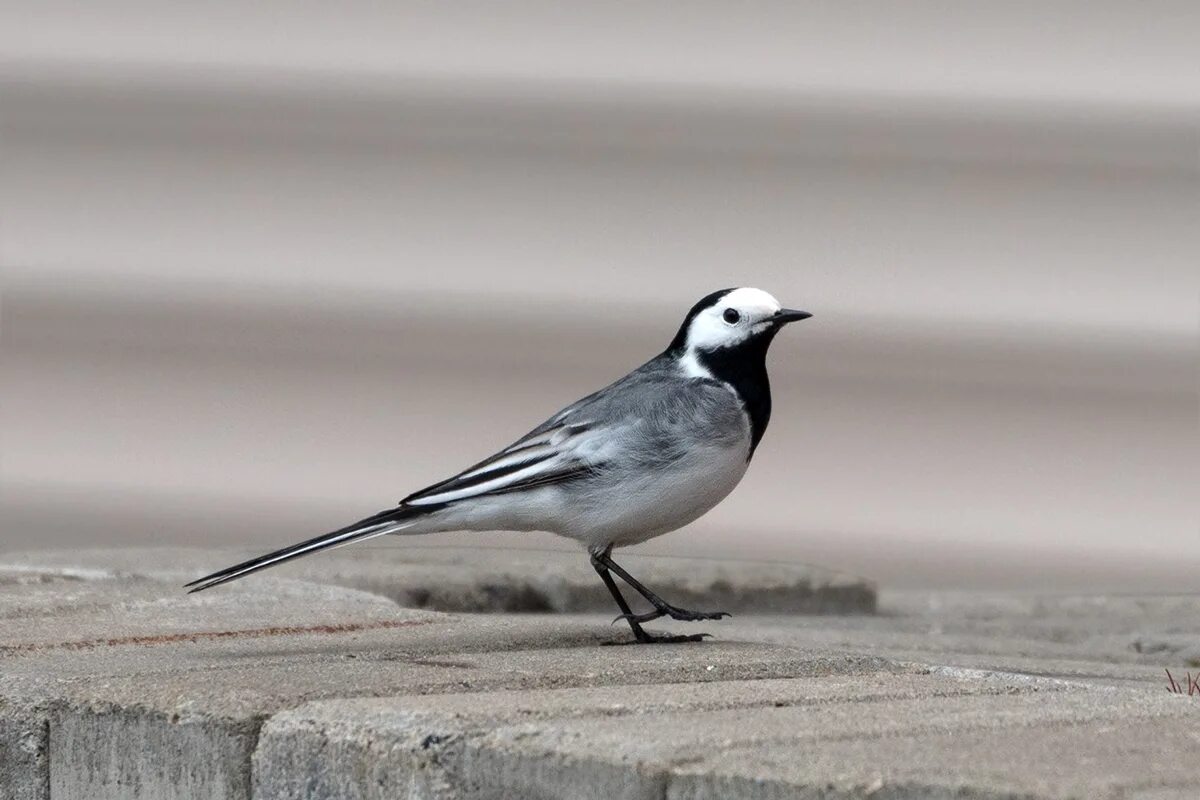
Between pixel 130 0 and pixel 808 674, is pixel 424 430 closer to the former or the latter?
pixel 130 0

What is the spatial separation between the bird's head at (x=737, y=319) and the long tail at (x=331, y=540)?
781mm

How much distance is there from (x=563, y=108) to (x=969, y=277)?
62.2 inches

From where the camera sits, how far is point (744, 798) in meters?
2.42

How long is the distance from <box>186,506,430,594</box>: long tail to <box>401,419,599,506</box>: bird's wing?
3 cm

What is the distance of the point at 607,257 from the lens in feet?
24.5

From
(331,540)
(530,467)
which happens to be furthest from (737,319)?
(331,540)

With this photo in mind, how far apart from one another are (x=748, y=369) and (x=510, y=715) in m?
1.67

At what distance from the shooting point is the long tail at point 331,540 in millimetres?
3771

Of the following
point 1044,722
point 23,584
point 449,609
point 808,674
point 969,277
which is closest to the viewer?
point 1044,722

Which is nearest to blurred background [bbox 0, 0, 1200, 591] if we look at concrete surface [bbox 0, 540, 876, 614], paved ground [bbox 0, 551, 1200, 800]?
concrete surface [bbox 0, 540, 876, 614]

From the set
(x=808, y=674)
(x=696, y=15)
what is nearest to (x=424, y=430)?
(x=696, y=15)

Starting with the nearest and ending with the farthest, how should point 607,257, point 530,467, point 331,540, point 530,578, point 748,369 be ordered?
point 331,540, point 530,467, point 748,369, point 530,578, point 607,257

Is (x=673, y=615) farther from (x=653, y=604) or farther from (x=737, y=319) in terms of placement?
(x=737, y=319)

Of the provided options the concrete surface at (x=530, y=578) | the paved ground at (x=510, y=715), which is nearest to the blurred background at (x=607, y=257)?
the concrete surface at (x=530, y=578)
